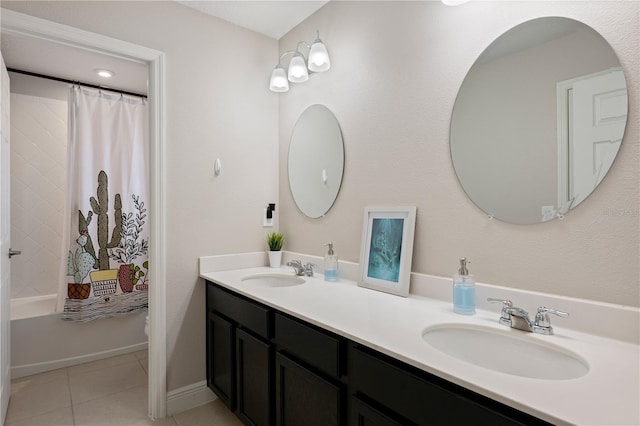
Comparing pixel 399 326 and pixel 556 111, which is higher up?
pixel 556 111

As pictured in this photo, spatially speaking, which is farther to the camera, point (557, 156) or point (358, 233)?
point (358, 233)

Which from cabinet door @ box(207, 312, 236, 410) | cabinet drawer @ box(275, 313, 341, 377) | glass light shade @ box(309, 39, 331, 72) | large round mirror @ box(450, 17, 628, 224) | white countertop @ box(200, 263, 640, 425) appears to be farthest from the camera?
glass light shade @ box(309, 39, 331, 72)

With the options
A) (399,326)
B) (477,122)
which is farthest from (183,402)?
(477,122)

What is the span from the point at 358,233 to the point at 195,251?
1.07m

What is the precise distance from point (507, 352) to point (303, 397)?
79 cm

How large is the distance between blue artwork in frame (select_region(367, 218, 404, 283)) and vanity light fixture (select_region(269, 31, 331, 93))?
101cm

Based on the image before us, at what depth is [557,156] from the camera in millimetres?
1210

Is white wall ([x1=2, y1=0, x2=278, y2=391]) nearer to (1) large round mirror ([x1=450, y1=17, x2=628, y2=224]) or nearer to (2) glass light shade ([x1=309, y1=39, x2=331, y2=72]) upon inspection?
(2) glass light shade ([x1=309, y1=39, x2=331, y2=72])

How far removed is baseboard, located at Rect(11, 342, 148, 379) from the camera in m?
2.58

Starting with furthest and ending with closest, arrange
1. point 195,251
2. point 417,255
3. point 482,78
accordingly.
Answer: point 195,251 < point 417,255 < point 482,78

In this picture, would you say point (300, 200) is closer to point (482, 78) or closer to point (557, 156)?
point (482, 78)

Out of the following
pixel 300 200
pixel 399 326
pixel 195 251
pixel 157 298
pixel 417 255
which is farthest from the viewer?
pixel 300 200

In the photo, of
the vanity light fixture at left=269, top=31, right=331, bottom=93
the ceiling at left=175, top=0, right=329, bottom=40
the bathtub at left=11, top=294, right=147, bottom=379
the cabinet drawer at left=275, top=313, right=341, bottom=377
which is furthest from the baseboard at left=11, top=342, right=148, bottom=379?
the ceiling at left=175, top=0, right=329, bottom=40

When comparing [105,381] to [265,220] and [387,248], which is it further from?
[387,248]
